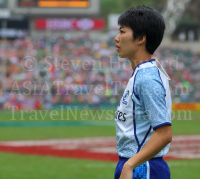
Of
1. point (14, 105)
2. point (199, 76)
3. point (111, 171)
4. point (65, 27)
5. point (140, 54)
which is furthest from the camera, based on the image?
point (65, 27)

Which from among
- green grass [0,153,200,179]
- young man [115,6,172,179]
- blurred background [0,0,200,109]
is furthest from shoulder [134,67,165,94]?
blurred background [0,0,200,109]

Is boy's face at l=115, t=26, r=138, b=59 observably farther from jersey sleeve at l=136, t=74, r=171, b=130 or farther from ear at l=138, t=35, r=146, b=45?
jersey sleeve at l=136, t=74, r=171, b=130

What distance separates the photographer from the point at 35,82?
3531 centimetres

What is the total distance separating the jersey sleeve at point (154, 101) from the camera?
2.54 meters

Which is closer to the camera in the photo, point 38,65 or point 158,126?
point 158,126

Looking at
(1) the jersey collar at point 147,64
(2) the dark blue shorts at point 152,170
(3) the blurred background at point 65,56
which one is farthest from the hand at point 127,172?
(3) the blurred background at point 65,56

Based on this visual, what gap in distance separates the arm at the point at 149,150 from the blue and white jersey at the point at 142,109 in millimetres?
52

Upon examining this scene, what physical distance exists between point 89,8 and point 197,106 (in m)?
11.7

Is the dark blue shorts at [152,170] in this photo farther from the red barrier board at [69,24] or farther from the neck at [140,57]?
the red barrier board at [69,24]

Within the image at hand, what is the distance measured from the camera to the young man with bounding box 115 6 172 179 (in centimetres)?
254

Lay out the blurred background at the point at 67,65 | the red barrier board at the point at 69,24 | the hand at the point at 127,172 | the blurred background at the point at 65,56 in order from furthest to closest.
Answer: the red barrier board at the point at 69,24
the blurred background at the point at 65,56
the blurred background at the point at 67,65
the hand at the point at 127,172

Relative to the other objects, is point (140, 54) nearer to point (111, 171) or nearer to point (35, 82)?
point (111, 171)

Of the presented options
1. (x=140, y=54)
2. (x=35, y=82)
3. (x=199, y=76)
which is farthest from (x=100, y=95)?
(x=140, y=54)

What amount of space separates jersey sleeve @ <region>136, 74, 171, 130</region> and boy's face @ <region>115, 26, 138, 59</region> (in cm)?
27
